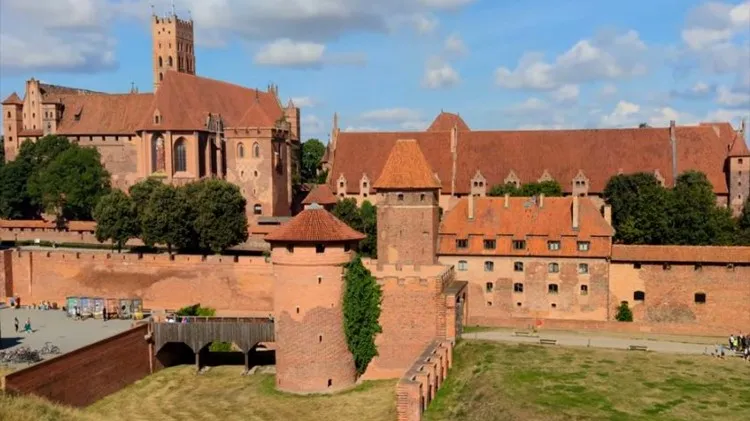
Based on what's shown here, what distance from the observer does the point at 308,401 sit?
123ft

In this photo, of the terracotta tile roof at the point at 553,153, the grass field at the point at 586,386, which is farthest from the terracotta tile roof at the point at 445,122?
the grass field at the point at 586,386

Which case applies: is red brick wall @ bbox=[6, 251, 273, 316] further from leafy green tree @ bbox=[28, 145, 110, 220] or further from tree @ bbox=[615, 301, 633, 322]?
tree @ bbox=[615, 301, 633, 322]

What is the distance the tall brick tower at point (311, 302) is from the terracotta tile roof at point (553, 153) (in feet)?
114

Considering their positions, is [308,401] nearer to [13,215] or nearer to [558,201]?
[558,201]

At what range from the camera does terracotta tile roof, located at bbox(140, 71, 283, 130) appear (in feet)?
245

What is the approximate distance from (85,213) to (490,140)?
40244mm

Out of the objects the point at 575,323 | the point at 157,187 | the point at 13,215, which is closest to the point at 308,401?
the point at 575,323

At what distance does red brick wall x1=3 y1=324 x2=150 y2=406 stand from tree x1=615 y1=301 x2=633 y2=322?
2825cm

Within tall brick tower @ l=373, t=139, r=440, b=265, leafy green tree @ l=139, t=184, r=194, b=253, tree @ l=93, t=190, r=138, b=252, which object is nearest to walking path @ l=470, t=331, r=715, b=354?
tall brick tower @ l=373, t=139, r=440, b=265

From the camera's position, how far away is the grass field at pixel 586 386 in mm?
28750

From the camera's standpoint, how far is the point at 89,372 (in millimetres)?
39219

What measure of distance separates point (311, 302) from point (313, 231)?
350cm

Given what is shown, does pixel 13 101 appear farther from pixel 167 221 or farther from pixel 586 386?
pixel 586 386

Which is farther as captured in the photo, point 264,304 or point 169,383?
point 264,304
